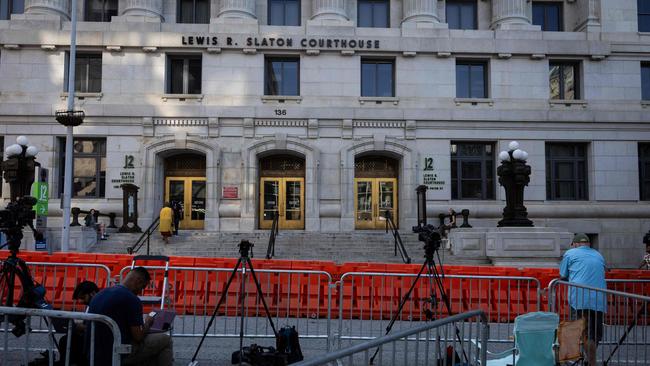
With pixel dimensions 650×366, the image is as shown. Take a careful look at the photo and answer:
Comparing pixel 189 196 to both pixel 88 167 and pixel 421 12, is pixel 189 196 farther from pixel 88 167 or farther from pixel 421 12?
pixel 421 12

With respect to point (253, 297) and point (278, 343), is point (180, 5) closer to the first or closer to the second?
point (253, 297)

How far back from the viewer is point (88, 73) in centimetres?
2561

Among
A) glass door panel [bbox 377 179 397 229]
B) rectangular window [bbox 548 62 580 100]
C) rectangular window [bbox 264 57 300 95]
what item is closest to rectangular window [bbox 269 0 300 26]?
rectangular window [bbox 264 57 300 95]

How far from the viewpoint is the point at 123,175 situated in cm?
2458

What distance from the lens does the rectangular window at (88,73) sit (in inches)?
1005

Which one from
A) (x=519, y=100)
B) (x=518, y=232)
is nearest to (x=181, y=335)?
(x=518, y=232)

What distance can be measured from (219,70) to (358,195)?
27.3 ft

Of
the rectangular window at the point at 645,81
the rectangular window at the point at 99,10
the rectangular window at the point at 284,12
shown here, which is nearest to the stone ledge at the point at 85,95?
the rectangular window at the point at 99,10

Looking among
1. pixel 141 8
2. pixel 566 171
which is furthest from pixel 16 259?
pixel 566 171

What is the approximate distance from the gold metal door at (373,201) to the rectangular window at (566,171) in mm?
7106

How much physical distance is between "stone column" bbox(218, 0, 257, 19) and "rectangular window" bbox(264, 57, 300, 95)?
217cm

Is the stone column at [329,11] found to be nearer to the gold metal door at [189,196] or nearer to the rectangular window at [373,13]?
the rectangular window at [373,13]

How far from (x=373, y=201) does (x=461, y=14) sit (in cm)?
1017

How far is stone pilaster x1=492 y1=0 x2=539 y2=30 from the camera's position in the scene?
26.1 meters
